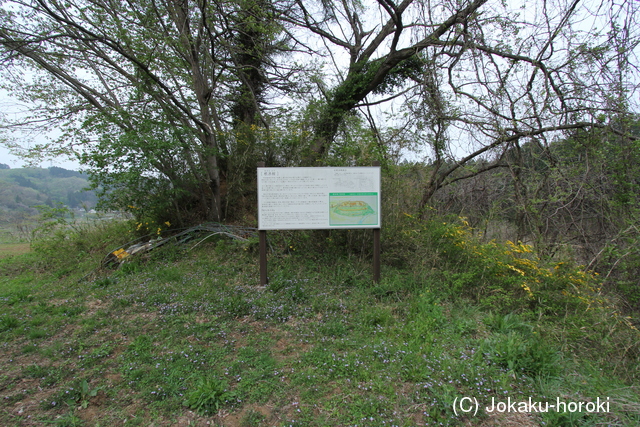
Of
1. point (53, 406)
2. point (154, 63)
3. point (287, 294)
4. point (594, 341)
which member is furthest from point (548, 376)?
point (154, 63)

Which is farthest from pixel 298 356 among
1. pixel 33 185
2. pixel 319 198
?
pixel 33 185

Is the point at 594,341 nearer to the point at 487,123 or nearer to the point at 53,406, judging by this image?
the point at 487,123

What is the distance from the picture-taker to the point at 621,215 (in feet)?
14.4

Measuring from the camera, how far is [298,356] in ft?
9.59

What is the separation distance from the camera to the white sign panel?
4656 mm

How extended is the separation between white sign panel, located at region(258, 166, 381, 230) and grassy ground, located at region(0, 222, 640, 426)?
935 millimetres

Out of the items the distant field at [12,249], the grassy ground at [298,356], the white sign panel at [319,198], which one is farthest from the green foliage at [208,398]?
the distant field at [12,249]

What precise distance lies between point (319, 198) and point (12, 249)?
9.45 meters

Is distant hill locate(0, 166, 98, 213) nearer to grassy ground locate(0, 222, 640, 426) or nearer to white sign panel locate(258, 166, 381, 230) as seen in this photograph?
grassy ground locate(0, 222, 640, 426)

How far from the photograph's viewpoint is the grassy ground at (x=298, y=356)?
2221 mm

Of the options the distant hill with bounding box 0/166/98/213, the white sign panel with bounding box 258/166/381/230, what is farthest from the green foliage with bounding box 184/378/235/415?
the distant hill with bounding box 0/166/98/213

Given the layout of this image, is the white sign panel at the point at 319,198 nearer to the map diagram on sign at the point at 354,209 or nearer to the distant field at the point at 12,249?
the map diagram on sign at the point at 354,209

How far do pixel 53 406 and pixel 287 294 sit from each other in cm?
258

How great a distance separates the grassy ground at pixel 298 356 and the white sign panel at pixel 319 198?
935 mm
